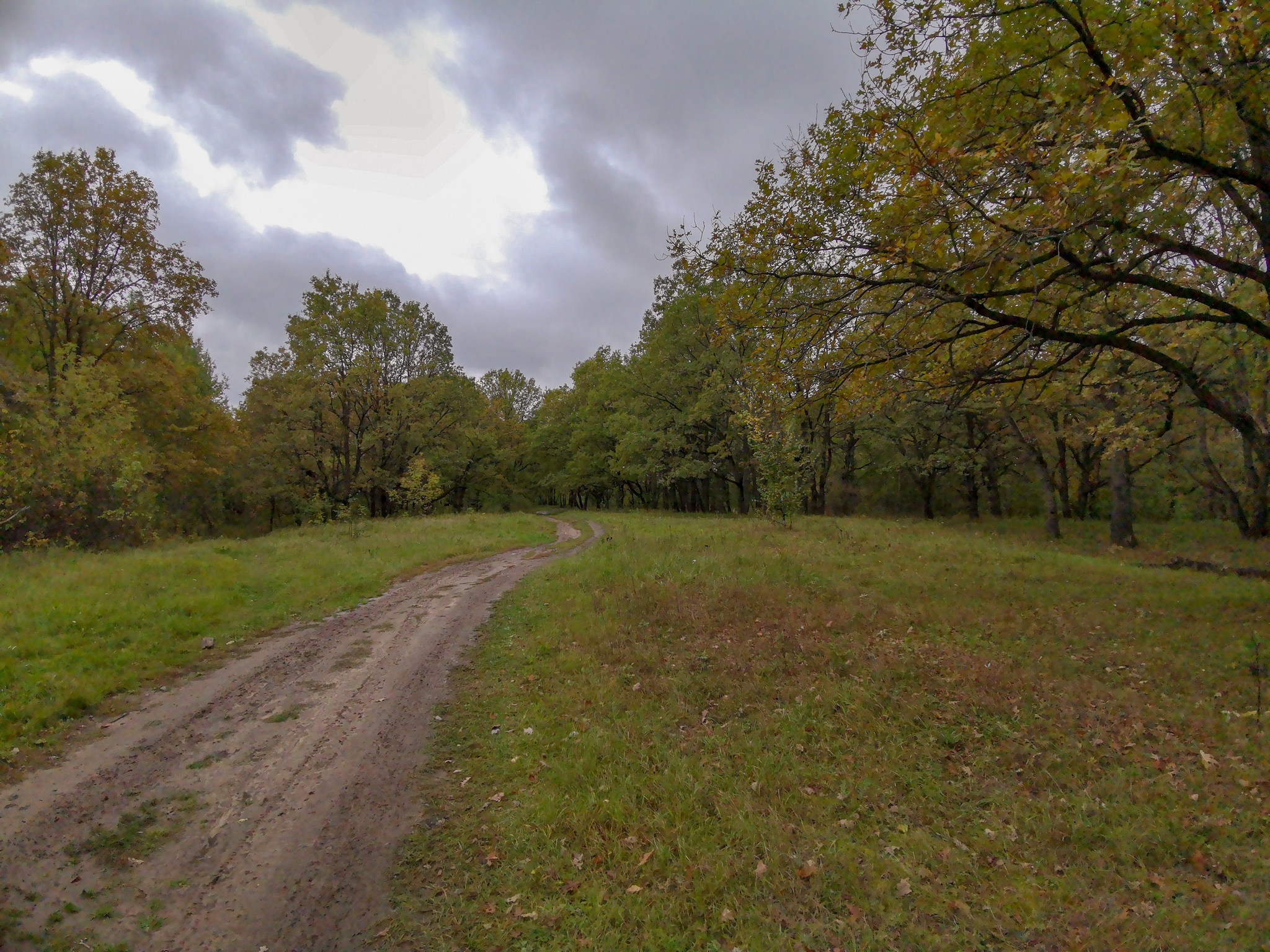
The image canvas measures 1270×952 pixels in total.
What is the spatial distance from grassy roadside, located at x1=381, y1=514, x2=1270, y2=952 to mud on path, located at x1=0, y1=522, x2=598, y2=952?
1.50ft

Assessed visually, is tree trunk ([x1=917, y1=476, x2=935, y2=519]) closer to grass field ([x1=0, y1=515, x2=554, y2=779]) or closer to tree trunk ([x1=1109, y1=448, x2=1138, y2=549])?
tree trunk ([x1=1109, y1=448, x2=1138, y2=549])

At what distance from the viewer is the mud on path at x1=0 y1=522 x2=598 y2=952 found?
3.78 metres

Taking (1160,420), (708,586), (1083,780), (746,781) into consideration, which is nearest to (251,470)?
(708,586)

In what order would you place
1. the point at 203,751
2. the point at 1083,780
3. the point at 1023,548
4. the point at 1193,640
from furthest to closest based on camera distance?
the point at 1023,548
the point at 1193,640
the point at 203,751
the point at 1083,780

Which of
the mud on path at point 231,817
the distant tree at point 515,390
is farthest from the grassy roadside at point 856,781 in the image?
the distant tree at point 515,390

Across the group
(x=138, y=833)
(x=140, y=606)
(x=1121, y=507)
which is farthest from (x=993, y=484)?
(x=138, y=833)

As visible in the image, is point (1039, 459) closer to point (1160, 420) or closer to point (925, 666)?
point (1160, 420)

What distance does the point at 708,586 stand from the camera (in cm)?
1134

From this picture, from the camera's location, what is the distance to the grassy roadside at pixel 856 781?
3871 millimetres

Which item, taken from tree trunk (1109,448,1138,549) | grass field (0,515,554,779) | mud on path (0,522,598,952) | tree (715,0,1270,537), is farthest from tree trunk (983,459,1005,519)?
mud on path (0,522,598,952)

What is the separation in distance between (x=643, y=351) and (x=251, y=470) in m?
25.7

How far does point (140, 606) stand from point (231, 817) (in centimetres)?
696

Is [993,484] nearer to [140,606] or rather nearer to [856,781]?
[856,781]

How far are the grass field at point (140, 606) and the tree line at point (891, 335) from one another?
13.4 feet
